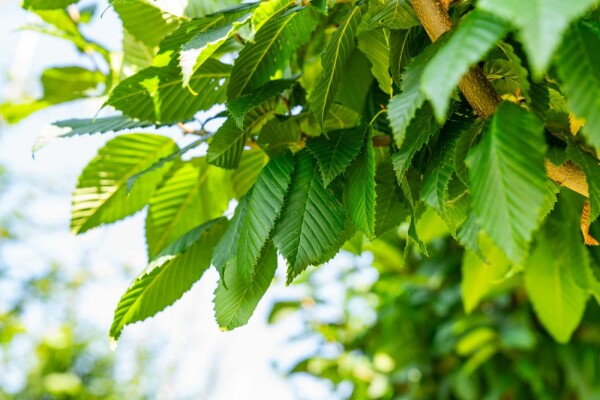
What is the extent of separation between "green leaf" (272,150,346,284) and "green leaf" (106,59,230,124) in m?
0.16

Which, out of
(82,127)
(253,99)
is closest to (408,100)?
(253,99)

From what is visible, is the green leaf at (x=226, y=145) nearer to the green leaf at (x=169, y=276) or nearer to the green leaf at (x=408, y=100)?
the green leaf at (x=169, y=276)

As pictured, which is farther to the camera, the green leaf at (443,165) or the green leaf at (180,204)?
the green leaf at (180,204)

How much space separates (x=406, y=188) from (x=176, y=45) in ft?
0.76

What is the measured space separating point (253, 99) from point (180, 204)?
27 cm

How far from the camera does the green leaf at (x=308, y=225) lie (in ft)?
1.76

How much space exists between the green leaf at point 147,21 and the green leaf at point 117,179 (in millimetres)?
119

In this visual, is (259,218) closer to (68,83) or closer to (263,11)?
(263,11)

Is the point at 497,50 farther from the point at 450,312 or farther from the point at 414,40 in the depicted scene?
the point at 450,312

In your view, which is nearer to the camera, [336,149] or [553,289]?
[336,149]

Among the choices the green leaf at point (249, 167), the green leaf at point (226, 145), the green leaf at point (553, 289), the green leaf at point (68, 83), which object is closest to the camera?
the green leaf at point (226, 145)

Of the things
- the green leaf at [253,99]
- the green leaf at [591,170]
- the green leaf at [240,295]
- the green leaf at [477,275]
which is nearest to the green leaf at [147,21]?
the green leaf at [253,99]

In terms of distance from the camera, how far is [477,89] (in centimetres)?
48

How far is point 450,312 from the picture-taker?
2.22m
